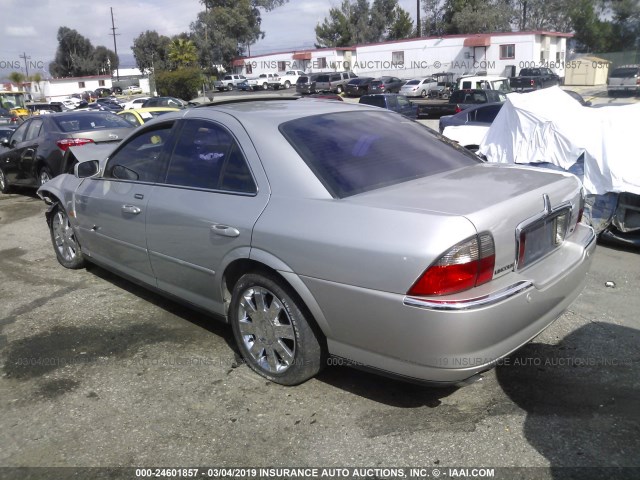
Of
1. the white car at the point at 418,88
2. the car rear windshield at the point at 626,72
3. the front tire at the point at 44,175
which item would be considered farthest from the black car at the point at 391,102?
the white car at the point at 418,88

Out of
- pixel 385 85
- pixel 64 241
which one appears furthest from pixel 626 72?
pixel 64 241

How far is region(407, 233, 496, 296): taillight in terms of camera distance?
2.68 m

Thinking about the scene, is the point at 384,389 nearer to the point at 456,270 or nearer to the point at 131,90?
the point at 456,270

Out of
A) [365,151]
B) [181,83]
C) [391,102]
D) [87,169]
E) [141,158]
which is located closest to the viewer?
[365,151]

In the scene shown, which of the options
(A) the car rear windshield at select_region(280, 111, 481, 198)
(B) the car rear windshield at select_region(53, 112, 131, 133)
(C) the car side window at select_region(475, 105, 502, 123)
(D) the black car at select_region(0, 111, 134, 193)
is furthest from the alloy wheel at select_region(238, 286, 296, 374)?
(C) the car side window at select_region(475, 105, 502, 123)

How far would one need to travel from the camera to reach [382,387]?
139 inches

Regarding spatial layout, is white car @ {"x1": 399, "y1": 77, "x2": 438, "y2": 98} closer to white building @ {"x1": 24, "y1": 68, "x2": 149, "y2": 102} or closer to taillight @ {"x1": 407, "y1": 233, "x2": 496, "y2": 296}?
taillight @ {"x1": 407, "y1": 233, "x2": 496, "y2": 296}

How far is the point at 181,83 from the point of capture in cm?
5234

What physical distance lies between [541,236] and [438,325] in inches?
37.5

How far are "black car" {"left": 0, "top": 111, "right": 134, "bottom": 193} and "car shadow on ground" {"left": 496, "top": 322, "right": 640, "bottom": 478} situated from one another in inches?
311

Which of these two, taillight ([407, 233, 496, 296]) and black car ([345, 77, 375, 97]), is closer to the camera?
taillight ([407, 233, 496, 296])

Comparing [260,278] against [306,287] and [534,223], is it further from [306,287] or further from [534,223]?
[534,223]

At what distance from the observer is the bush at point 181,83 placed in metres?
52.2

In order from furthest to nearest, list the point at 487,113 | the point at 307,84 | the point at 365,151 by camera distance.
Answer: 1. the point at 307,84
2. the point at 487,113
3. the point at 365,151
